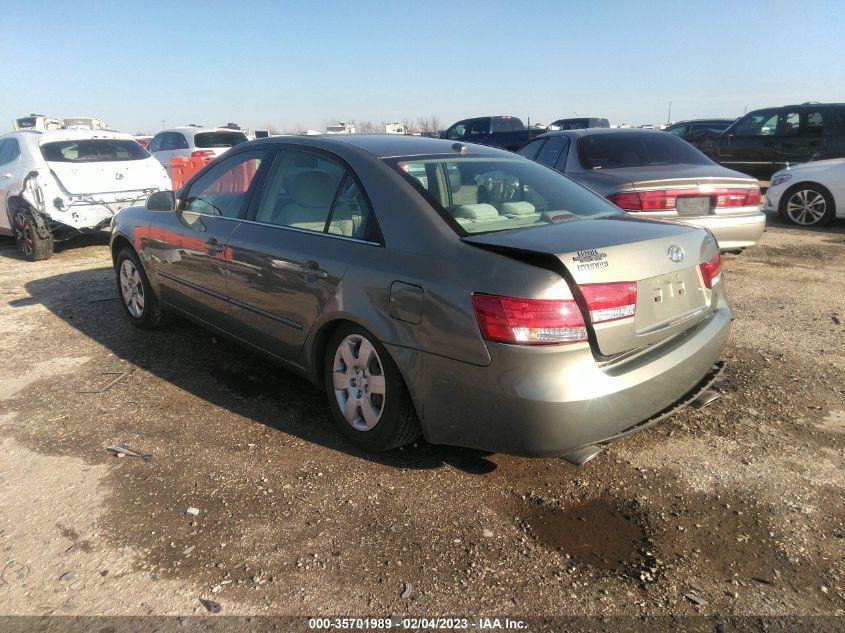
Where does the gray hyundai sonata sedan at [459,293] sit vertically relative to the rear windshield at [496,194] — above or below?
below

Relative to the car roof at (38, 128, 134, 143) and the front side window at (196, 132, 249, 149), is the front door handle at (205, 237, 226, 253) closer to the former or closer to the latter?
the car roof at (38, 128, 134, 143)

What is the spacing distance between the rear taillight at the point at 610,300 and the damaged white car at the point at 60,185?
749 cm

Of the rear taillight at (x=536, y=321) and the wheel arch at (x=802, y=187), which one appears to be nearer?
the rear taillight at (x=536, y=321)

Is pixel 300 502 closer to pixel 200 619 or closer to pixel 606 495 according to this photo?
pixel 200 619

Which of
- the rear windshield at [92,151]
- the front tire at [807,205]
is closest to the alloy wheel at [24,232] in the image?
the rear windshield at [92,151]

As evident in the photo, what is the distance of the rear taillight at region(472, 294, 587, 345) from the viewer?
2.49m

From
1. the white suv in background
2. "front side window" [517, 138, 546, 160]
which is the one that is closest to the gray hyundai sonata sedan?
"front side window" [517, 138, 546, 160]

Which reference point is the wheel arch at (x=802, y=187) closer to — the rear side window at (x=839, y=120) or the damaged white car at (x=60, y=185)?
A: the rear side window at (x=839, y=120)

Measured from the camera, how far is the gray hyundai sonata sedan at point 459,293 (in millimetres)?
2545

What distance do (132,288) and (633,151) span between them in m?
5.07

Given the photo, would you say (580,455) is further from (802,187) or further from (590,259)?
(802,187)

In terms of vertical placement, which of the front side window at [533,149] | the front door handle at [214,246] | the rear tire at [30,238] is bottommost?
the rear tire at [30,238]

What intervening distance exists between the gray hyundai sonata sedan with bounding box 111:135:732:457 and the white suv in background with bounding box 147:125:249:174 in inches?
462

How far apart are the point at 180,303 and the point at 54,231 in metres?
4.80
